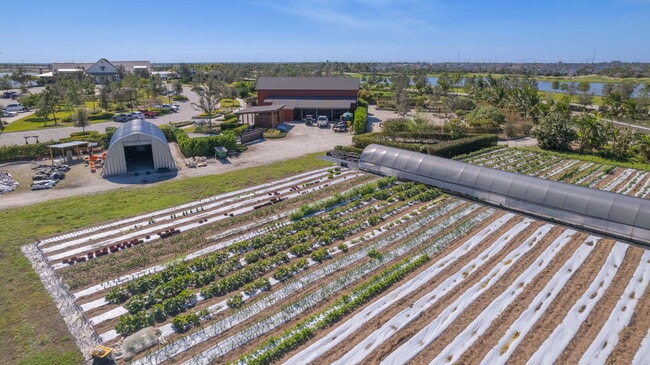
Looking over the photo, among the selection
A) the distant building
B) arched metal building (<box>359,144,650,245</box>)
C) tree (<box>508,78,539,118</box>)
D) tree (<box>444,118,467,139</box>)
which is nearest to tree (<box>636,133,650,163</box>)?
tree (<box>444,118,467,139</box>)

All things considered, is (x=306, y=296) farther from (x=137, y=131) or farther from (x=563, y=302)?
(x=137, y=131)

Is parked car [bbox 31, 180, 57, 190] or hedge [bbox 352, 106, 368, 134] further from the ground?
hedge [bbox 352, 106, 368, 134]

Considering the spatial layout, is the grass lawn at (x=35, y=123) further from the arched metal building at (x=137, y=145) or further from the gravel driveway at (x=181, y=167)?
the arched metal building at (x=137, y=145)

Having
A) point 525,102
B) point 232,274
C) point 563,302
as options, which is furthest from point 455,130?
point 232,274

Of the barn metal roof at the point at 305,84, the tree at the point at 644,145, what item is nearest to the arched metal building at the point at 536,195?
the tree at the point at 644,145

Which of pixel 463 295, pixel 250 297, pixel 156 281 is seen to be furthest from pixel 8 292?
pixel 463 295

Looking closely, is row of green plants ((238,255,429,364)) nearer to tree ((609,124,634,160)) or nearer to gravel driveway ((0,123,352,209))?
gravel driveway ((0,123,352,209))
